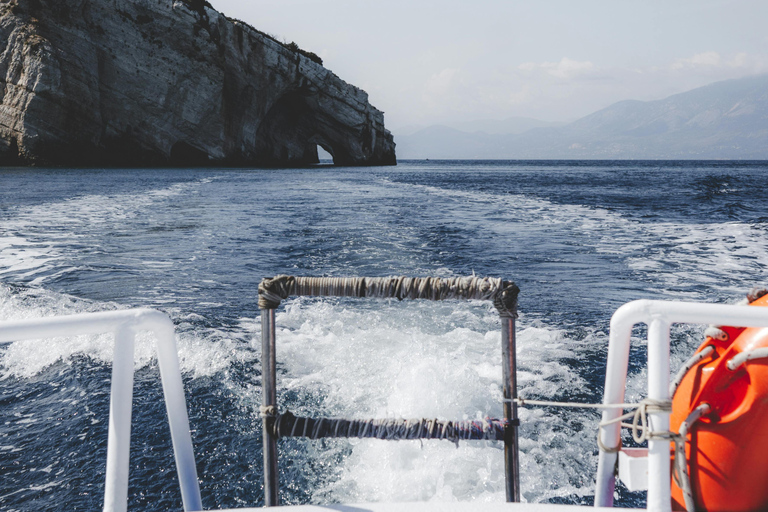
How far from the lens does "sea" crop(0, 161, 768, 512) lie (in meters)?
3.16

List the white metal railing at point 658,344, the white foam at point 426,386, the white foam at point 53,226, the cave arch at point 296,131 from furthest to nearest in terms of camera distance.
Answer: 1. the cave arch at point 296,131
2. the white foam at point 53,226
3. the white foam at point 426,386
4. the white metal railing at point 658,344

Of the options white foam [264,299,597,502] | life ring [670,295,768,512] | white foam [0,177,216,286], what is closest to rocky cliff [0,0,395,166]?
white foam [0,177,216,286]

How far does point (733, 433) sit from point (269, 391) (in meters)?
1.46

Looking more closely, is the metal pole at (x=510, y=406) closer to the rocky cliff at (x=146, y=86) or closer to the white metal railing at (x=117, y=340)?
the white metal railing at (x=117, y=340)

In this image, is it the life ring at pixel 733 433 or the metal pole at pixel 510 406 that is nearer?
the life ring at pixel 733 433

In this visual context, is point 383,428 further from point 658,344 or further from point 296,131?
point 296,131

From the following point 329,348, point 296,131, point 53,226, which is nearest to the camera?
point 329,348

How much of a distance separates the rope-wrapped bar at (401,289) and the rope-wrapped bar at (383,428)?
0.42 meters

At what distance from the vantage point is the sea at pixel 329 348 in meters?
3.16

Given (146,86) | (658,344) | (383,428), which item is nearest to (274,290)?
(383,428)

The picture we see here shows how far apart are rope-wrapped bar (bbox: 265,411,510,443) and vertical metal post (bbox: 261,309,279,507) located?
5 cm

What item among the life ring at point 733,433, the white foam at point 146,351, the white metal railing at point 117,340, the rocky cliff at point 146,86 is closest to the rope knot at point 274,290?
the white metal railing at point 117,340

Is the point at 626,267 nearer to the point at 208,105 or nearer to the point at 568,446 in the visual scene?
the point at 568,446

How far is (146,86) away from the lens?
1585 inches
